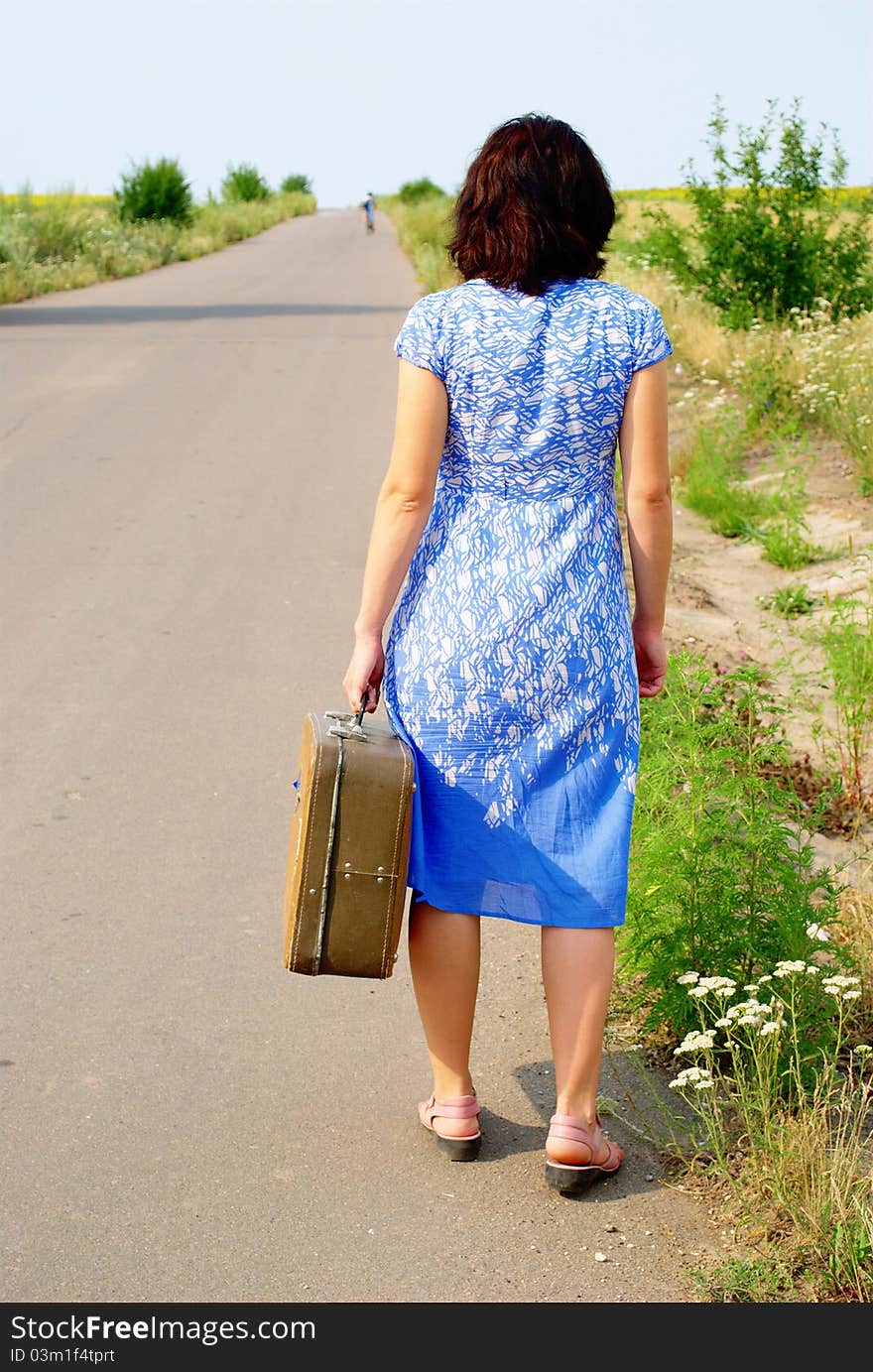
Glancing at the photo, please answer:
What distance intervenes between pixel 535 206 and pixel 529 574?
694 mm

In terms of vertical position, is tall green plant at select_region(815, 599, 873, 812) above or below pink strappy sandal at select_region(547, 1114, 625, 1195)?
above

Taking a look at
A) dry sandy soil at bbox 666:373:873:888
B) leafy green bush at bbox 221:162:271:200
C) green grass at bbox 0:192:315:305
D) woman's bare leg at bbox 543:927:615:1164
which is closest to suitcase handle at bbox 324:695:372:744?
woman's bare leg at bbox 543:927:615:1164

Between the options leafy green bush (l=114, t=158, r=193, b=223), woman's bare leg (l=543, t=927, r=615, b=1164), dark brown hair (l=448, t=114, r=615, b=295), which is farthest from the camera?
leafy green bush (l=114, t=158, r=193, b=223)

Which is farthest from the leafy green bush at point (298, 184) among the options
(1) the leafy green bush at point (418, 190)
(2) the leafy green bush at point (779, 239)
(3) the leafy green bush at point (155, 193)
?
(2) the leafy green bush at point (779, 239)

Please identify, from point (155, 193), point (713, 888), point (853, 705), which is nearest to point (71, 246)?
point (155, 193)

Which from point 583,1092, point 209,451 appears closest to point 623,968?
point 583,1092

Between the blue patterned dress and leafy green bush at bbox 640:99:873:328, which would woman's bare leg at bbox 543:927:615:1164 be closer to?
the blue patterned dress

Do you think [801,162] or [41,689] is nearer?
[41,689]

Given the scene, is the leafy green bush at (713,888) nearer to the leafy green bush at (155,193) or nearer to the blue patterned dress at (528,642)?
the blue patterned dress at (528,642)

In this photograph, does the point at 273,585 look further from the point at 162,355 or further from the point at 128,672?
the point at 162,355

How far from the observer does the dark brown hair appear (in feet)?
9.60

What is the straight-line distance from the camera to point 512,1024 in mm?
3932

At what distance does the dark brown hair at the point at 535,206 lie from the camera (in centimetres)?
293

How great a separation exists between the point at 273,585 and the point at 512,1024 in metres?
4.36
